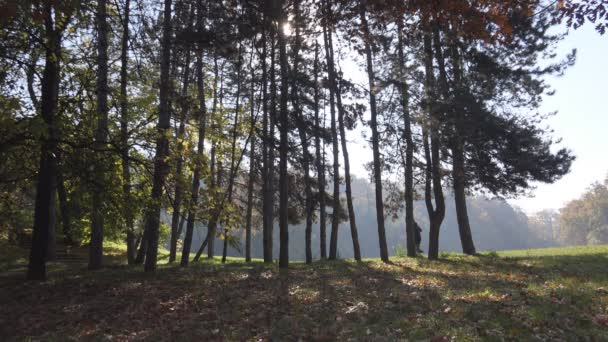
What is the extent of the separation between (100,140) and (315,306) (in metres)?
7.62

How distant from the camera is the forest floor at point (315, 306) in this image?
5840mm

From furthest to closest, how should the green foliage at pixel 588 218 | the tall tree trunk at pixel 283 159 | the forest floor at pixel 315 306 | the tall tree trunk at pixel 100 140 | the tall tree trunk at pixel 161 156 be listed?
the green foliage at pixel 588 218
the tall tree trunk at pixel 283 159
the tall tree trunk at pixel 161 156
the tall tree trunk at pixel 100 140
the forest floor at pixel 315 306

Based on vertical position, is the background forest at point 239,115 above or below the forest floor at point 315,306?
above

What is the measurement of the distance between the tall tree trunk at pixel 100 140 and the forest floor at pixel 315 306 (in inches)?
68.8

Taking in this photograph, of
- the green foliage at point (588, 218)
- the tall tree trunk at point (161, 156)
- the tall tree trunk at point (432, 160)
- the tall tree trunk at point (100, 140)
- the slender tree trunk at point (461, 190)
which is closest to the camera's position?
the tall tree trunk at point (100, 140)

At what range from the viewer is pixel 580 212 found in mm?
89375

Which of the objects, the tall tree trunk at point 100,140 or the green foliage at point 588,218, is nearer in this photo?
the tall tree trunk at point 100,140

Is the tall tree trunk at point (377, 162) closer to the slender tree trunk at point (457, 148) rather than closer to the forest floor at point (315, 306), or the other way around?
the slender tree trunk at point (457, 148)

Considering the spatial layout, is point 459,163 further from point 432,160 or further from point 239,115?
point 239,115

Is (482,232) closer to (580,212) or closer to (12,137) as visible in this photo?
(580,212)

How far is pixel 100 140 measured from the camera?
11.2 meters

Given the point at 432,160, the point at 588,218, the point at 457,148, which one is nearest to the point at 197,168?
the point at 432,160

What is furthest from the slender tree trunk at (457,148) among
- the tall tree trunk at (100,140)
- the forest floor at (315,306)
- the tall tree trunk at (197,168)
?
the tall tree trunk at (100,140)

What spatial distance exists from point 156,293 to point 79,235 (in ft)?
21.4
